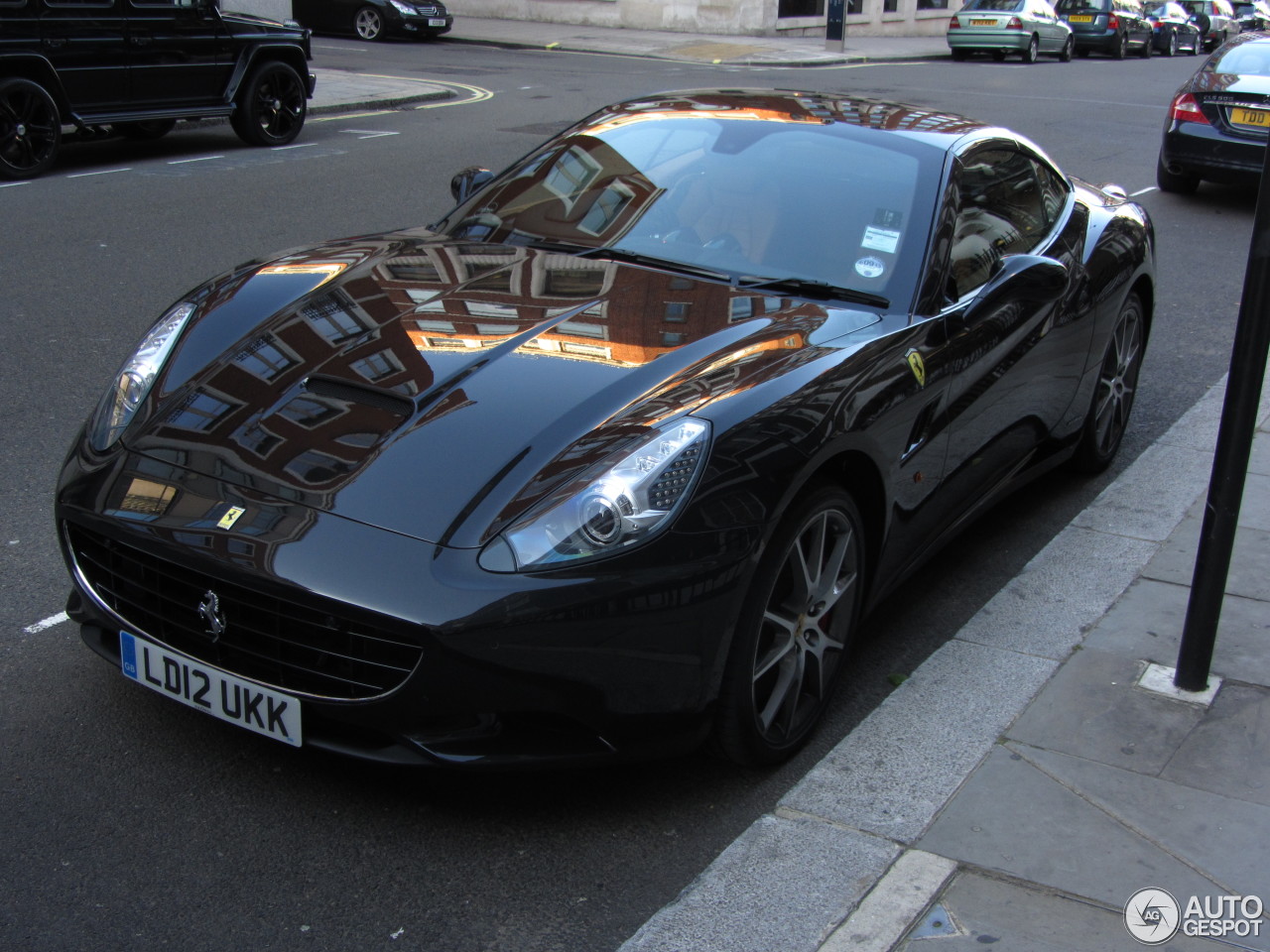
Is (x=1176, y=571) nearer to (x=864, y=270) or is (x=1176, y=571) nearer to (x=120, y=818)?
(x=864, y=270)

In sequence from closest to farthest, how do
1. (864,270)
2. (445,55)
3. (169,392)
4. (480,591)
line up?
(480,591) → (169,392) → (864,270) → (445,55)

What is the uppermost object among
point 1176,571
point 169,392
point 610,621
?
point 169,392

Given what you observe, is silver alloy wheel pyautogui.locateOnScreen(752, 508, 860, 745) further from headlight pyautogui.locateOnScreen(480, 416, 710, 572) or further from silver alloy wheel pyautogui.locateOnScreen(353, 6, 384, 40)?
silver alloy wheel pyautogui.locateOnScreen(353, 6, 384, 40)

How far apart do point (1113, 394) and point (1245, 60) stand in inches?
327

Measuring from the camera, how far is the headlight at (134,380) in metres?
3.28

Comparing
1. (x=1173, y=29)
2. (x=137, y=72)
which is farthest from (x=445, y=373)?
(x=1173, y=29)

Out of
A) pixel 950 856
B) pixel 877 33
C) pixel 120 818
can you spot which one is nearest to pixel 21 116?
pixel 120 818

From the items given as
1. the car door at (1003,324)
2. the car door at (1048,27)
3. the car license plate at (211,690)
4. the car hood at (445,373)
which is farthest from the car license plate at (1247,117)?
the car door at (1048,27)

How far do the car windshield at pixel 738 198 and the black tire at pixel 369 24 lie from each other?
2371cm

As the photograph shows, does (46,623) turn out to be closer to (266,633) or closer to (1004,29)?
(266,633)

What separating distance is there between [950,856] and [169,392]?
2.13 metres

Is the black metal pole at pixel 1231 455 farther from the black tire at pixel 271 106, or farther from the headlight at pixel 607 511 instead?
the black tire at pixel 271 106

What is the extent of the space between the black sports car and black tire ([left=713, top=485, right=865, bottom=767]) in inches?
0.4

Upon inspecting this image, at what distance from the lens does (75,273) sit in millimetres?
7656
